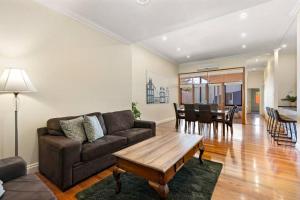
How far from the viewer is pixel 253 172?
2340 mm

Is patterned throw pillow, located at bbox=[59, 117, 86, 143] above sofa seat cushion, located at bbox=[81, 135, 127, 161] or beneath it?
above

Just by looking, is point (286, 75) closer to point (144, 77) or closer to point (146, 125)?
point (144, 77)

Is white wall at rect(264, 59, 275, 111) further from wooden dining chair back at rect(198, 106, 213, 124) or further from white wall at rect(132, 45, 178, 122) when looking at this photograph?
white wall at rect(132, 45, 178, 122)

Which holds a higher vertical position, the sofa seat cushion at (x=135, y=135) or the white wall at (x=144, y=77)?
the white wall at (x=144, y=77)

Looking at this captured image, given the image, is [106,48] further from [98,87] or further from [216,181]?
[216,181]

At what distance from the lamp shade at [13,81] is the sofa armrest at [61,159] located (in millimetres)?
782

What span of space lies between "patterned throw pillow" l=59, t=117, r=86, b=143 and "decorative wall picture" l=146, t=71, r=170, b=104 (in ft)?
11.6

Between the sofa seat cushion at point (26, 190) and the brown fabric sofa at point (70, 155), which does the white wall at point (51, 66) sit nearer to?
the brown fabric sofa at point (70, 155)

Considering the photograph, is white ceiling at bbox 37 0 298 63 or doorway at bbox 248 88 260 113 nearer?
white ceiling at bbox 37 0 298 63

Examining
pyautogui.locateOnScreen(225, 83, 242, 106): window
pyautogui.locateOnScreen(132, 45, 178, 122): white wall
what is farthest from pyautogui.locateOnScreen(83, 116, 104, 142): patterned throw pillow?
pyautogui.locateOnScreen(225, 83, 242, 106): window

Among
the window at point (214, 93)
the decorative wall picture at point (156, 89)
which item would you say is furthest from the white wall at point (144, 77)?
the window at point (214, 93)

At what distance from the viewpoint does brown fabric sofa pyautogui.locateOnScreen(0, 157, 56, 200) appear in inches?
46.9

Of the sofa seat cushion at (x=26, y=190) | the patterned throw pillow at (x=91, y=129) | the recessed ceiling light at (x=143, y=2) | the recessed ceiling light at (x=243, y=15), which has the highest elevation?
the recessed ceiling light at (x=243, y=15)

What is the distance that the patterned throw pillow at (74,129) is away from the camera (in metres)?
2.39
